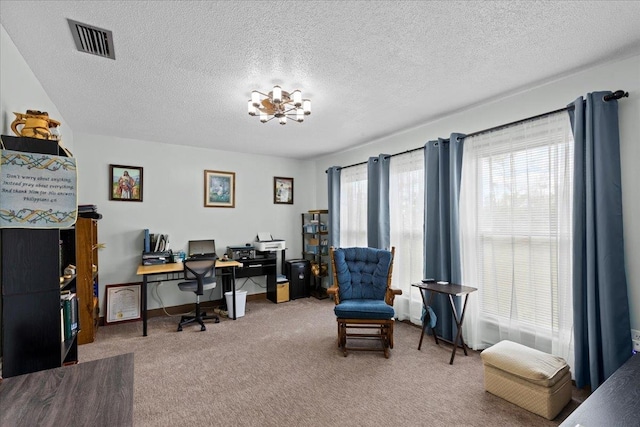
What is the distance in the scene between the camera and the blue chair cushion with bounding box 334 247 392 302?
11.5 feet

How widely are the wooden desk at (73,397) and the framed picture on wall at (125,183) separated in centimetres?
339

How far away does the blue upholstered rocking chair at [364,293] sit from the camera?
3094 millimetres

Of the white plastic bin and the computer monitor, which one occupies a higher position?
the computer monitor

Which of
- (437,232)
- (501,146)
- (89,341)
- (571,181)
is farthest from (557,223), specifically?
(89,341)

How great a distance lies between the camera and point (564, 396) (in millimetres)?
2148

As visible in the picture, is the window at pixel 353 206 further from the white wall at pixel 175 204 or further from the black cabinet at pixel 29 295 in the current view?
the black cabinet at pixel 29 295

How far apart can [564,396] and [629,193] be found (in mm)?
1538

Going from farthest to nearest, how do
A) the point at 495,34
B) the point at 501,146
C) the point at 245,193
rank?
1. the point at 245,193
2. the point at 501,146
3. the point at 495,34

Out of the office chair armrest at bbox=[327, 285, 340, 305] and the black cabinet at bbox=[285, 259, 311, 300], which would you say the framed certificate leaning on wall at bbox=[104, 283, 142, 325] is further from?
the office chair armrest at bbox=[327, 285, 340, 305]

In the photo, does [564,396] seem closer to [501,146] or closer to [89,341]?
[501,146]

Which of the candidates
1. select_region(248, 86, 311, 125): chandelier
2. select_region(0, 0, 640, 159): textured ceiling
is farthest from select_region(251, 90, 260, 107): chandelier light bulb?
select_region(0, 0, 640, 159): textured ceiling

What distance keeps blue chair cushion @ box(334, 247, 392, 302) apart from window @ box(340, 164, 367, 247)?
1.07 m

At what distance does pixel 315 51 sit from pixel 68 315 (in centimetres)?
268

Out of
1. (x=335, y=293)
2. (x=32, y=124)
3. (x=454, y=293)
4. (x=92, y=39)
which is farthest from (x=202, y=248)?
(x=454, y=293)
